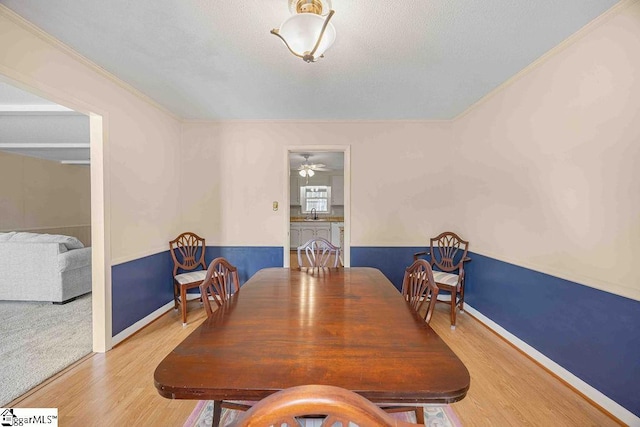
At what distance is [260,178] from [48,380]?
2529 mm

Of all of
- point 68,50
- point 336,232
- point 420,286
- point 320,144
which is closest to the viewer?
point 420,286

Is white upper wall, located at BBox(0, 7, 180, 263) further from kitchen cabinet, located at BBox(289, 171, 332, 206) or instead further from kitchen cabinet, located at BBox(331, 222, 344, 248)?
kitchen cabinet, located at BBox(289, 171, 332, 206)

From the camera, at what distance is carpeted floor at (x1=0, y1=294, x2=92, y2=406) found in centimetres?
182

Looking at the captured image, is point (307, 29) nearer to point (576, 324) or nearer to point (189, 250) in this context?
point (576, 324)

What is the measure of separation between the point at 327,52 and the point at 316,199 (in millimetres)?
5630

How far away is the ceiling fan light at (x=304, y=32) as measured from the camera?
1318 mm

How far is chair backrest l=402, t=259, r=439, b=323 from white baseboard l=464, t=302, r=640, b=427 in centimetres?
128

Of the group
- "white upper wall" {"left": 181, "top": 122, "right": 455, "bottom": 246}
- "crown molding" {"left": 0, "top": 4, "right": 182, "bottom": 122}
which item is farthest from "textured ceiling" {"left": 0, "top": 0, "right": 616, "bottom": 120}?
"white upper wall" {"left": 181, "top": 122, "right": 455, "bottom": 246}

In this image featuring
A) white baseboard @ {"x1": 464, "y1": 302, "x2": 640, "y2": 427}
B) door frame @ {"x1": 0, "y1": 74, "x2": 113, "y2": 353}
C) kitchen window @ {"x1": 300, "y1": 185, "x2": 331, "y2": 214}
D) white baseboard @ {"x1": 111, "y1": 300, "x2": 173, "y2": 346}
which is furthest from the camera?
kitchen window @ {"x1": 300, "y1": 185, "x2": 331, "y2": 214}

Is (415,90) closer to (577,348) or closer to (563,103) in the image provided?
(563,103)

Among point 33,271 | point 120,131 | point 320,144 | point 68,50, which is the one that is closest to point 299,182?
point 320,144

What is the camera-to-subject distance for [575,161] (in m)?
1.81

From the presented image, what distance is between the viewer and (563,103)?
6.21ft

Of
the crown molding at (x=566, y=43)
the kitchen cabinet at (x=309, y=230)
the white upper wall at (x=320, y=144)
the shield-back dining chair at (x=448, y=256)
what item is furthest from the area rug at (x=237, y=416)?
the kitchen cabinet at (x=309, y=230)
